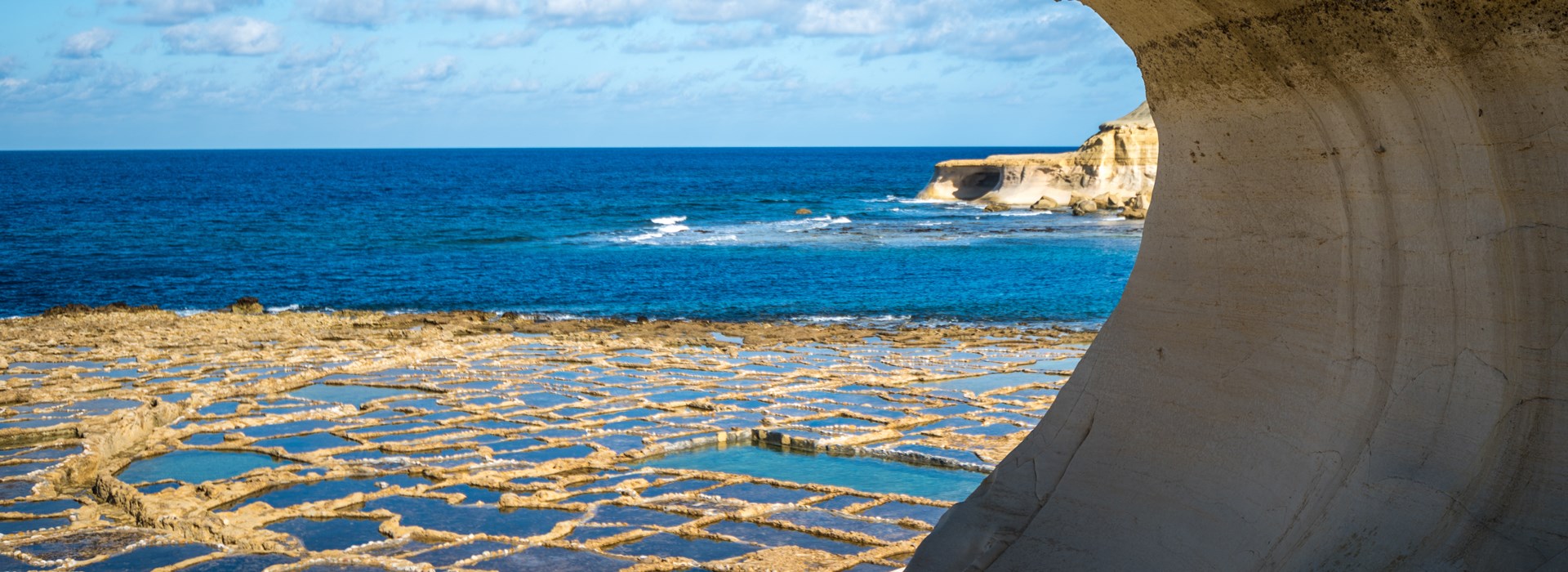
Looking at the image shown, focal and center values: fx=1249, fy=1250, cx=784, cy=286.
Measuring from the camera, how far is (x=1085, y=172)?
47875 mm

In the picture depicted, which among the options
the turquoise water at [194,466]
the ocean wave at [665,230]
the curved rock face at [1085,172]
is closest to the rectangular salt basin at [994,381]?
the turquoise water at [194,466]

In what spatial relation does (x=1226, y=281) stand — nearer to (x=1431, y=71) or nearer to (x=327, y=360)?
(x=1431, y=71)

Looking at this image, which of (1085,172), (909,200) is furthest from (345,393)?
(909,200)

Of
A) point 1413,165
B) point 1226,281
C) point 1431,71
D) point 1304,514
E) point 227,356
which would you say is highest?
point 1431,71

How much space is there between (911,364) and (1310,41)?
10.5 meters

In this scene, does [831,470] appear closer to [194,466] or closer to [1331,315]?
[194,466]

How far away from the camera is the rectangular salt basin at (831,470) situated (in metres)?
8.30

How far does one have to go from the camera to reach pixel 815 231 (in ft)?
139

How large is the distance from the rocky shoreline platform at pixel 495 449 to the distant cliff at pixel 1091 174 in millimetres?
31701

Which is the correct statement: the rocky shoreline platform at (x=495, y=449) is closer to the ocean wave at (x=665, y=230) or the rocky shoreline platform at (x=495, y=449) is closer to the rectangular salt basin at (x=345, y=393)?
the rectangular salt basin at (x=345, y=393)

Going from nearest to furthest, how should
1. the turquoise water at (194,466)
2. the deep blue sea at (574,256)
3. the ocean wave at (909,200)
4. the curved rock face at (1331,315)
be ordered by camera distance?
the curved rock face at (1331,315) → the turquoise water at (194,466) → the deep blue sea at (574,256) → the ocean wave at (909,200)

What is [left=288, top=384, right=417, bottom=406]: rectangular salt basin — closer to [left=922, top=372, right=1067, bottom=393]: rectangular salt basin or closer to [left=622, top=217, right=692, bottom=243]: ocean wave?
[left=922, top=372, right=1067, bottom=393]: rectangular salt basin

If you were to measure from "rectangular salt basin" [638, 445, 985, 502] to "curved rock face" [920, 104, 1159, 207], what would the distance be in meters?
36.2

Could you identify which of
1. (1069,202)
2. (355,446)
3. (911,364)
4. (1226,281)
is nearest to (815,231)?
(1069,202)
